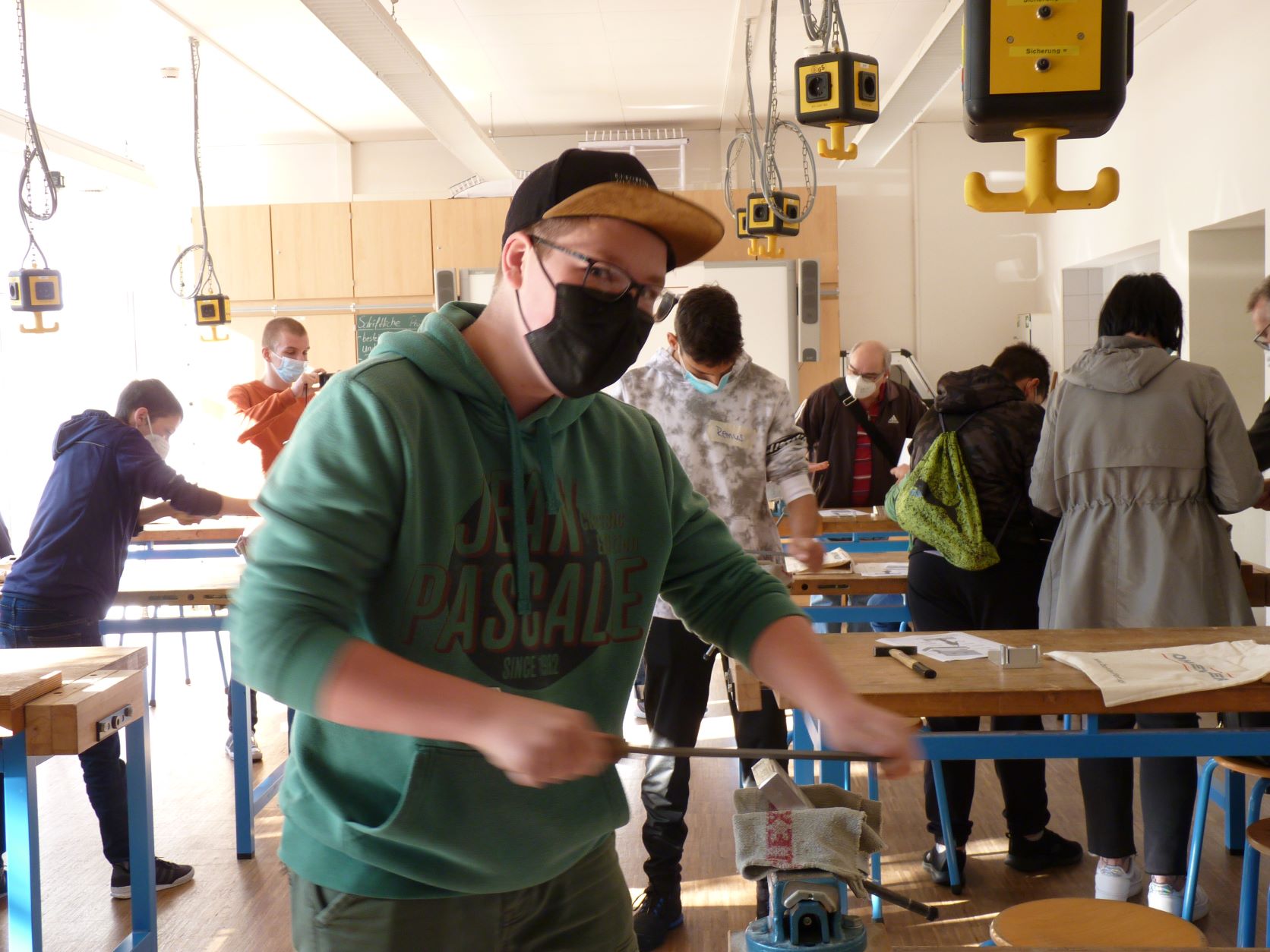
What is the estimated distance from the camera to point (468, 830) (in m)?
1.03

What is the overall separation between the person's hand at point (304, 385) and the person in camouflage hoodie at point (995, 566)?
8.60 ft

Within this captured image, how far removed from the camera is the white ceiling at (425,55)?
6590mm

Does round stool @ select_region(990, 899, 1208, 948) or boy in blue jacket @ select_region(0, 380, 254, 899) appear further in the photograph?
boy in blue jacket @ select_region(0, 380, 254, 899)

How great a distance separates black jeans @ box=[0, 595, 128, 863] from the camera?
3.25m

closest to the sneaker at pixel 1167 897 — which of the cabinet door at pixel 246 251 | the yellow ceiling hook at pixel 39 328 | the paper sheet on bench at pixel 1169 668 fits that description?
the paper sheet on bench at pixel 1169 668

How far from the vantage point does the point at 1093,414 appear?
297cm

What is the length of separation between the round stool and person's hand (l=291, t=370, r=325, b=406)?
364cm

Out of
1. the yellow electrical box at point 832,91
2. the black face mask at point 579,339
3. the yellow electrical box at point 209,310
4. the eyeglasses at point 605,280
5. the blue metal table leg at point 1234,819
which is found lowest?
the blue metal table leg at point 1234,819

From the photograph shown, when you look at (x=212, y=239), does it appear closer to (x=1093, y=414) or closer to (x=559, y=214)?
(x=1093, y=414)

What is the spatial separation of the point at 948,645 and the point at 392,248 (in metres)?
7.66

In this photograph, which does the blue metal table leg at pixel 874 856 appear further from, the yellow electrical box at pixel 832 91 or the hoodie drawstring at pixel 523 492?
the hoodie drawstring at pixel 523 492

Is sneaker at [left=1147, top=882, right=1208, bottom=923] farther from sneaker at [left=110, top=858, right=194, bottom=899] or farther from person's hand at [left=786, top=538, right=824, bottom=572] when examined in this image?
sneaker at [left=110, top=858, right=194, bottom=899]

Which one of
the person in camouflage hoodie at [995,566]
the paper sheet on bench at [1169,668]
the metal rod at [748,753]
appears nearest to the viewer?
the metal rod at [748,753]

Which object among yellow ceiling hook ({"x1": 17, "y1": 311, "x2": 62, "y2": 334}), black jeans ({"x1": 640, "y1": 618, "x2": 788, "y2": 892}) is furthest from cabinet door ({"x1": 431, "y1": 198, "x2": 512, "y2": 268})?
black jeans ({"x1": 640, "y1": 618, "x2": 788, "y2": 892})
